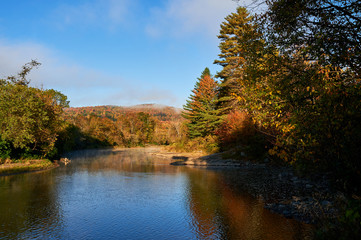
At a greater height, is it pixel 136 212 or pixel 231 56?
pixel 231 56

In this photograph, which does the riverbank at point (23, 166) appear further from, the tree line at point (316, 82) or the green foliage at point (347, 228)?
the green foliage at point (347, 228)

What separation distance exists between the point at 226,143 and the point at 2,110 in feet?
89.7

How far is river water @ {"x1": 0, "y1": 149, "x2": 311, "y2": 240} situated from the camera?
983cm

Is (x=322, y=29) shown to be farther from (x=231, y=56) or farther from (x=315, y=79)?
(x=231, y=56)

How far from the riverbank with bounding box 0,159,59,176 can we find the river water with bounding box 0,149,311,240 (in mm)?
4464

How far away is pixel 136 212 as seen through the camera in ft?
41.3

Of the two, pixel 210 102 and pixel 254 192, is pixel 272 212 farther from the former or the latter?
pixel 210 102

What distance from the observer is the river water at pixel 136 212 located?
983 centimetres

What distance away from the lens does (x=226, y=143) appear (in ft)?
119

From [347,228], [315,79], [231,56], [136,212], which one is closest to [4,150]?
[136,212]

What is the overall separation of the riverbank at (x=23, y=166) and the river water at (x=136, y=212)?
4464 millimetres

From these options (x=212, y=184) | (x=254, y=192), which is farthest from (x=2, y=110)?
(x=254, y=192)

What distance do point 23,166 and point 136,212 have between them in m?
18.2

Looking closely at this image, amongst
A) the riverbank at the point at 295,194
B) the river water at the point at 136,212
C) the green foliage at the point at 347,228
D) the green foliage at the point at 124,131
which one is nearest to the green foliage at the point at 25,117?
the river water at the point at 136,212
